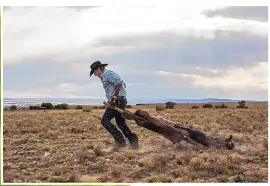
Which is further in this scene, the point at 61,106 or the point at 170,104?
the point at 61,106

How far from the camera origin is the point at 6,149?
8.98 m

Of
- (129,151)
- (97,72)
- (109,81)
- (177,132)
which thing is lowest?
(129,151)

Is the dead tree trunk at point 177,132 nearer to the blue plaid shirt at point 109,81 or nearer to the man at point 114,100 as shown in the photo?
the man at point 114,100

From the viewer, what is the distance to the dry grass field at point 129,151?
860 centimetres

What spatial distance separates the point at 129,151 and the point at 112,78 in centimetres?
109

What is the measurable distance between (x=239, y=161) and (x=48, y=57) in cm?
312

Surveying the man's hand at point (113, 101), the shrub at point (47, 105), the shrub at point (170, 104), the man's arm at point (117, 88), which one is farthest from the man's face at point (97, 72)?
the shrub at point (170, 104)

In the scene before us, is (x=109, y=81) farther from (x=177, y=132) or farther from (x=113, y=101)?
(x=177, y=132)

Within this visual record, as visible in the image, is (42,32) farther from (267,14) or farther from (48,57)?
(267,14)

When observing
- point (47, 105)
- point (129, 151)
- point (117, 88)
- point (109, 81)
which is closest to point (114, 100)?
point (117, 88)

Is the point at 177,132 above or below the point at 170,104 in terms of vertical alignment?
below

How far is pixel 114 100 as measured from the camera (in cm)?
901

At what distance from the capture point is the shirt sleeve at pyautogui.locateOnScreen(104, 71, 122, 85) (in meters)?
8.99

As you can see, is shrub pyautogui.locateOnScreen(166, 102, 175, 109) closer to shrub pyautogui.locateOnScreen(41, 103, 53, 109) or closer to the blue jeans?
the blue jeans
